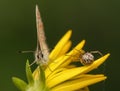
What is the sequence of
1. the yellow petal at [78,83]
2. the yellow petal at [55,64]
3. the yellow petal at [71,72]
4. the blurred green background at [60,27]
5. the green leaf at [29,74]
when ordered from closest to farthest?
the yellow petal at [78,83] < the yellow petal at [71,72] < the green leaf at [29,74] < the yellow petal at [55,64] < the blurred green background at [60,27]

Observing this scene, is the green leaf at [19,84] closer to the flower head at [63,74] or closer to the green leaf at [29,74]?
the flower head at [63,74]

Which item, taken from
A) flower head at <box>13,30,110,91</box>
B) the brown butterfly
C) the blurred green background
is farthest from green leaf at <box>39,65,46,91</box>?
the blurred green background

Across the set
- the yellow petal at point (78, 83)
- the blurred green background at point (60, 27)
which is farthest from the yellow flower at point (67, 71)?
the blurred green background at point (60, 27)

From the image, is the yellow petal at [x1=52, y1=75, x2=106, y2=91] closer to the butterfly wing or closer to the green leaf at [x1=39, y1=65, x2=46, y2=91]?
the green leaf at [x1=39, y1=65, x2=46, y2=91]

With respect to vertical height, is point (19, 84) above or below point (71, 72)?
above

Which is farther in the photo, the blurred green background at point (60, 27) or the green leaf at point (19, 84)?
the blurred green background at point (60, 27)

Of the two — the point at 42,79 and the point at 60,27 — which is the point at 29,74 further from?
the point at 60,27

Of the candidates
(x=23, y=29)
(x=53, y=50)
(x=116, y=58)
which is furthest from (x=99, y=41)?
(x=53, y=50)

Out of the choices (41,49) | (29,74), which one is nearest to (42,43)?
(41,49)
